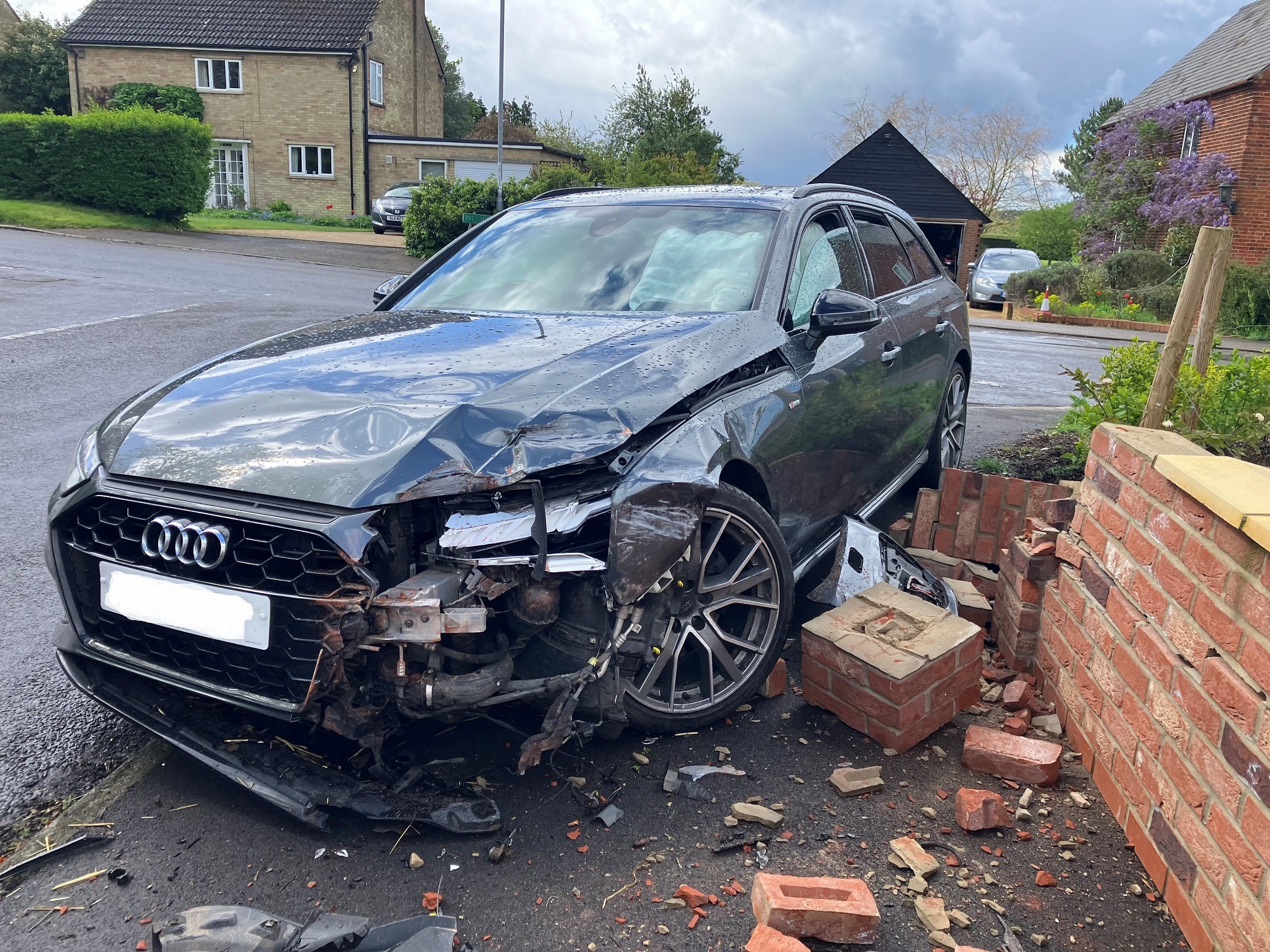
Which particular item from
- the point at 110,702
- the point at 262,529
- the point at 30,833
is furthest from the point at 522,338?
the point at 30,833

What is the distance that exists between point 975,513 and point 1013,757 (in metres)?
1.89

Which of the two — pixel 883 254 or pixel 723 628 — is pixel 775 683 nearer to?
pixel 723 628

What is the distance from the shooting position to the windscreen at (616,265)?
388 centimetres

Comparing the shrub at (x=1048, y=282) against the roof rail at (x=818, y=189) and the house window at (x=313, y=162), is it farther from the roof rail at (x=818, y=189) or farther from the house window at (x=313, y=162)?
the house window at (x=313, y=162)

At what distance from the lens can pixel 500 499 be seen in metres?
2.65

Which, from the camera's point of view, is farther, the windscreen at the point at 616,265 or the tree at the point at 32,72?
the tree at the point at 32,72

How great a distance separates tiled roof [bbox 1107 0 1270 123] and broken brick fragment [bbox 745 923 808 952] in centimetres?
2761

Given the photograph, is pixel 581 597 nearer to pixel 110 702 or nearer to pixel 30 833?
pixel 110 702

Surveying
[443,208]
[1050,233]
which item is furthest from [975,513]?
[1050,233]

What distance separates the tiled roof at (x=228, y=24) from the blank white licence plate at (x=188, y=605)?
37.0 meters

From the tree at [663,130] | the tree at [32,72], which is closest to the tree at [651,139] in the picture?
the tree at [663,130]

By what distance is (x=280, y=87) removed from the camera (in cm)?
3606

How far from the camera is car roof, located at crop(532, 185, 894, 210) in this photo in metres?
4.33

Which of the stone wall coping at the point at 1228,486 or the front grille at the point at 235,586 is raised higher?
the stone wall coping at the point at 1228,486
